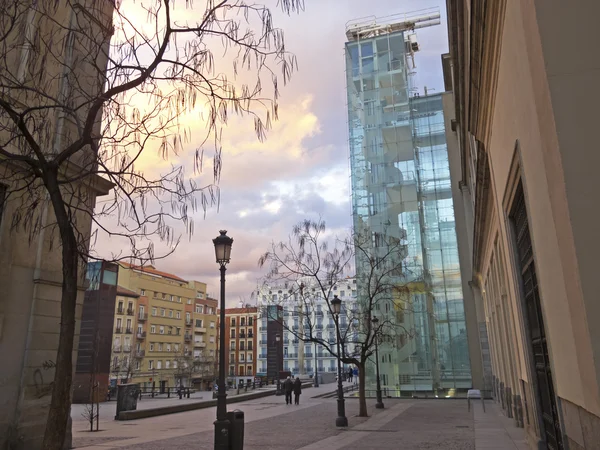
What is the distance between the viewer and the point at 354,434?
52.3ft

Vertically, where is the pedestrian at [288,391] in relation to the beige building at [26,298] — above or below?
below

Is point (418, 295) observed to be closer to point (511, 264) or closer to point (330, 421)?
point (330, 421)

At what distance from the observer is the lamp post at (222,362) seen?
927 centimetres

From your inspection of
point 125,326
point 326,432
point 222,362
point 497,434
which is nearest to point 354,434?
point 326,432

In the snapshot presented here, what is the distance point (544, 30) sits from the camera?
14.3 ft

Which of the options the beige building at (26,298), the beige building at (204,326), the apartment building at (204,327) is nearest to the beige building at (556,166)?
the beige building at (26,298)

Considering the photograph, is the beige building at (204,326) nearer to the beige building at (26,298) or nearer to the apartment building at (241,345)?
the apartment building at (241,345)

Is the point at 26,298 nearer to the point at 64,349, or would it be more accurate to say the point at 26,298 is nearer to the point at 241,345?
the point at 64,349

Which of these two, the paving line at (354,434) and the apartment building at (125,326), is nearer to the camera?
the paving line at (354,434)

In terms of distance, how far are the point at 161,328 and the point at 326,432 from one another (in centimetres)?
7632

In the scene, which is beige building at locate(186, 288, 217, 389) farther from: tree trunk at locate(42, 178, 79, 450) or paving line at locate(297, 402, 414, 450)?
tree trunk at locate(42, 178, 79, 450)

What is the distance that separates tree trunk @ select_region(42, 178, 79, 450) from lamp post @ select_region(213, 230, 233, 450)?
3.93m

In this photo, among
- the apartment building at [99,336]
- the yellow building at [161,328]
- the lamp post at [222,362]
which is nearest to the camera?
the lamp post at [222,362]

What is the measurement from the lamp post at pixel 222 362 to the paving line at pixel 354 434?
186 inches
